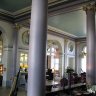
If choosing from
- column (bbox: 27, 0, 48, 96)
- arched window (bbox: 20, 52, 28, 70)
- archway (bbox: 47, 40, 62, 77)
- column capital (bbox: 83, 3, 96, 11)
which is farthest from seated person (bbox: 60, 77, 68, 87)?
archway (bbox: 47, 40, 62, 77)

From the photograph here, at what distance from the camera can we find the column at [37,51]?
11.2 feet

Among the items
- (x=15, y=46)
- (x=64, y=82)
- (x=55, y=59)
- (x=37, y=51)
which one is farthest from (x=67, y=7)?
(x=55, y=59)

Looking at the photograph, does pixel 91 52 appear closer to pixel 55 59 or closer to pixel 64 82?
pixel 64 82

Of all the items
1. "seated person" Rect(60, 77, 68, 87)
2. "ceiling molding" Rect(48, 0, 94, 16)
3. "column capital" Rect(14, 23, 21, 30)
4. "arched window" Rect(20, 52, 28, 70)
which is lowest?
"seated person" Rect(60, 77, 68, 87)

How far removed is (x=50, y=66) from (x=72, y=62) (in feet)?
9.13

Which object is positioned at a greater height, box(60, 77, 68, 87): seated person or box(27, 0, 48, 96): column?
box(27, 0, 48, 96): column

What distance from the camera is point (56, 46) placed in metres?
15.9

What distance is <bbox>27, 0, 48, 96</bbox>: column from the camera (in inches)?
134

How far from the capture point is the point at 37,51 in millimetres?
3494

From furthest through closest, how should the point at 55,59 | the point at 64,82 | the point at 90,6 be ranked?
the point at 55,59, the point at 90,6, the point at 64,82

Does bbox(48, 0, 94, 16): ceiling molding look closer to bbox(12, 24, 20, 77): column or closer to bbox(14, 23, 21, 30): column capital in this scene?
bbox(14, 23, 21, 30): column capital

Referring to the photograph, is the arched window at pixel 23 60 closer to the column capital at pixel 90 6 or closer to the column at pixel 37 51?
the column capital at pixel 90 6

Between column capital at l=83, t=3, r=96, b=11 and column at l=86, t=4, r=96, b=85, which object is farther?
column capital at l=83, t=3, r=96, b=11

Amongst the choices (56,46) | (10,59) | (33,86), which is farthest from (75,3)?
(56,46)
